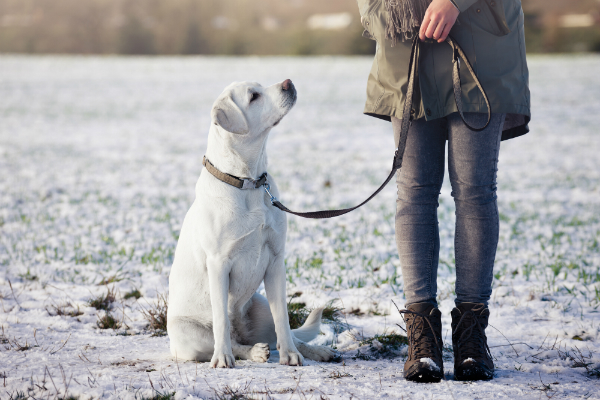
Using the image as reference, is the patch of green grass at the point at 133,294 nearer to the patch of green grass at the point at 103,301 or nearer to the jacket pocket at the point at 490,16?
the patch of green grass at the point at 103,301

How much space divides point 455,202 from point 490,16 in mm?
855

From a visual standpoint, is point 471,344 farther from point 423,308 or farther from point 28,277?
point 28,277

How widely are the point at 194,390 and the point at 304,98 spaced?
58.9 ft

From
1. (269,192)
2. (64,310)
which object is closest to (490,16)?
(269,192)

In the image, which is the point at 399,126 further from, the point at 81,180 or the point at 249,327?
the point at 81,180

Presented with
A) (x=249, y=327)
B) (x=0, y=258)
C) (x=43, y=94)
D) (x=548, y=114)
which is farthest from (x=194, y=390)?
(x=43, y=94)

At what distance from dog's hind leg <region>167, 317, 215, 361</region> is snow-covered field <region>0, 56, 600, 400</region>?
10 cm

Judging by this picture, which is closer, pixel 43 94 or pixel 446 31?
pixel 446 31

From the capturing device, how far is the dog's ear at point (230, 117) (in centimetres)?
267

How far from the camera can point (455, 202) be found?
2572 millimetres

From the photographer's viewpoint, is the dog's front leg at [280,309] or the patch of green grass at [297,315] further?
the patch of green grass at [297,315]

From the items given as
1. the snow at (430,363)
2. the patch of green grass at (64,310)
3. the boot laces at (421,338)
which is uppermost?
the boot laces at (421,338)

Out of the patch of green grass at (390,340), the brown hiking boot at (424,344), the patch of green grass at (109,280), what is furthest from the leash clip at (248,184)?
the patch of green grass at (109,280)

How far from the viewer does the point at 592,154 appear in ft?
36.9
